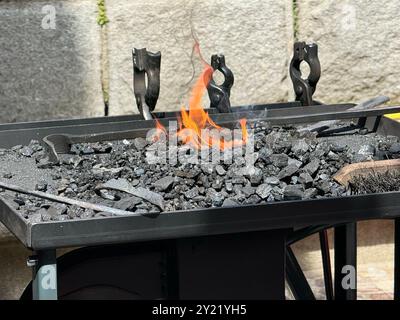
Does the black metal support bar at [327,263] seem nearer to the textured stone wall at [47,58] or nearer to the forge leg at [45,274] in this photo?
the textured stone wall at [47,58]

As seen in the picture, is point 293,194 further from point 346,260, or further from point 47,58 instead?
point 47,58

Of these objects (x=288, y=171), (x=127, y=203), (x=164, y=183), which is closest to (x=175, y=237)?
(x=127, y=203)

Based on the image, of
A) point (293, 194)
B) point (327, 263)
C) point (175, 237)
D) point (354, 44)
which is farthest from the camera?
point (354, 44)

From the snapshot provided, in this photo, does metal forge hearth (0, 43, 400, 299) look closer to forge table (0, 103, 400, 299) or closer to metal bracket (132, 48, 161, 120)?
forge table (0, 103, 400, 299)

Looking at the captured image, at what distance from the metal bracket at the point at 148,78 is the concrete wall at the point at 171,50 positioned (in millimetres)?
887

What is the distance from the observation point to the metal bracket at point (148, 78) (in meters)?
2.82

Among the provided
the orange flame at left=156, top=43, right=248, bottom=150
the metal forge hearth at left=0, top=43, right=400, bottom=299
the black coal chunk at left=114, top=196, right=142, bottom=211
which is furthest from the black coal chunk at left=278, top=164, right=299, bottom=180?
the black coal chunk at left=114, top=196, right=142, bottom=211

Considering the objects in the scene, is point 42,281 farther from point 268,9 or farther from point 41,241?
point 268,9

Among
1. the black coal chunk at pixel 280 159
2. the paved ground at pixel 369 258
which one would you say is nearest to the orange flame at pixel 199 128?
the black coal chunk at pixel 280 159

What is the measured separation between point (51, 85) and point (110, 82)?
231mm

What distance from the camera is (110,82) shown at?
3.78m

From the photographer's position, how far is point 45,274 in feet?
6.26

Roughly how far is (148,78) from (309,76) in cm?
50
